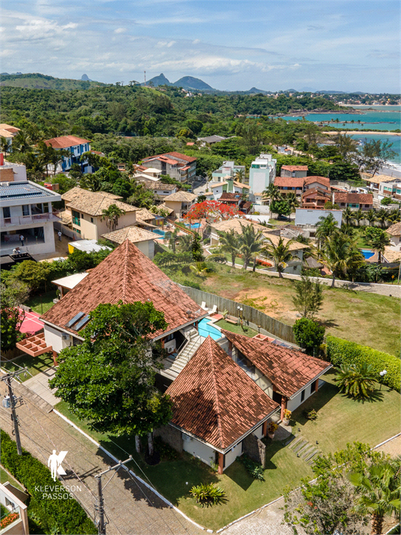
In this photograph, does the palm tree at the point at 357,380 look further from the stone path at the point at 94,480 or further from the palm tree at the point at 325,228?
the palm tree at the point at 325,228

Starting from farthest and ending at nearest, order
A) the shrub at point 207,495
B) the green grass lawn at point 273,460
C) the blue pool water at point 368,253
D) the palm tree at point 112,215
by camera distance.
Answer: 1. the blue pool water at point 368,253
2. the palm tree at point 112,215
3. the green grass lawn at point 273,460
4. the shrub at point 207,495

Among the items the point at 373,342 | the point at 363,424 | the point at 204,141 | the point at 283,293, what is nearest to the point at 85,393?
the point at 363,424

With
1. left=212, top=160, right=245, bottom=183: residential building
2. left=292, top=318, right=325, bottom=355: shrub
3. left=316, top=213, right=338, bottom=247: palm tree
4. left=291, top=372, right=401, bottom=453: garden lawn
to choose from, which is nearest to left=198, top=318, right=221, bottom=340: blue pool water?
left=292, top=318, right=325, bottom=355: shrub

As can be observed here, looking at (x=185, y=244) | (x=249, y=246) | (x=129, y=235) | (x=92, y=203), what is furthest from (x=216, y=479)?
(x=92, y=203)

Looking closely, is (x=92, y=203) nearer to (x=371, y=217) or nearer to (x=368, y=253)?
(x=368, y=253)

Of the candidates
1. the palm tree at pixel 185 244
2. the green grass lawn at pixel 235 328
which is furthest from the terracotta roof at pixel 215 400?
the palm tree at pixel 185 244
